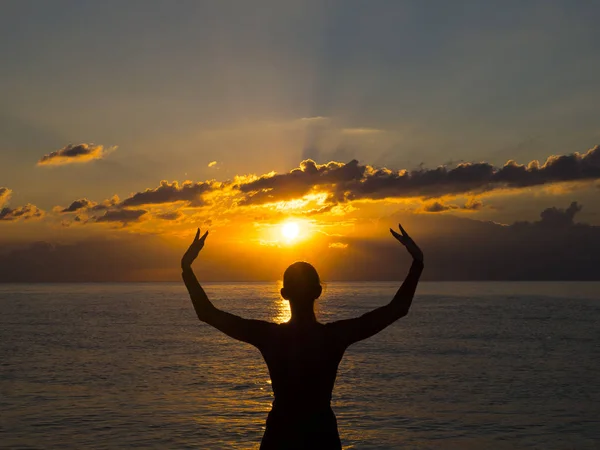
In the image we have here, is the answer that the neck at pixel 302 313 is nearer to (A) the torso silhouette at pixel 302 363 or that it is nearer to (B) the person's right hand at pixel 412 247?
(A) the torso silhouette at pixel 302 363

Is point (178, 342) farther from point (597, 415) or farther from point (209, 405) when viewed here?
point (597, 415)

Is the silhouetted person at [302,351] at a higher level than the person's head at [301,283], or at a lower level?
lower

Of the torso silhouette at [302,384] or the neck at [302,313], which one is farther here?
the neck at [302,313]

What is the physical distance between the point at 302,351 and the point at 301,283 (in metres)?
0.39

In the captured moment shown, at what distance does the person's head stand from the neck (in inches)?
1.1

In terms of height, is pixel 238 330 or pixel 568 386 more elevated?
pixel 238 330

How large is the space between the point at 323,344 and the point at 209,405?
70.7 feet

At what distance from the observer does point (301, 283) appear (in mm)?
3980

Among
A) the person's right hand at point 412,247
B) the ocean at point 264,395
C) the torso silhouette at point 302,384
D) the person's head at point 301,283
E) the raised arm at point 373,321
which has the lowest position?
the ocean at point 264,395

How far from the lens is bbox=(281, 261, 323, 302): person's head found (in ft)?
13.1

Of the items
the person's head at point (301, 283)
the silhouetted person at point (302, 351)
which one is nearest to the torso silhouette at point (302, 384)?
the silhouetted person at point (302, 351)

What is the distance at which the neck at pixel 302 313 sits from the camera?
396cm

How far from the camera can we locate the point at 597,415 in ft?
75.3

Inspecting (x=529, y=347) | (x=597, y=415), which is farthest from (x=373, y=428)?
(x=529, y=347)
